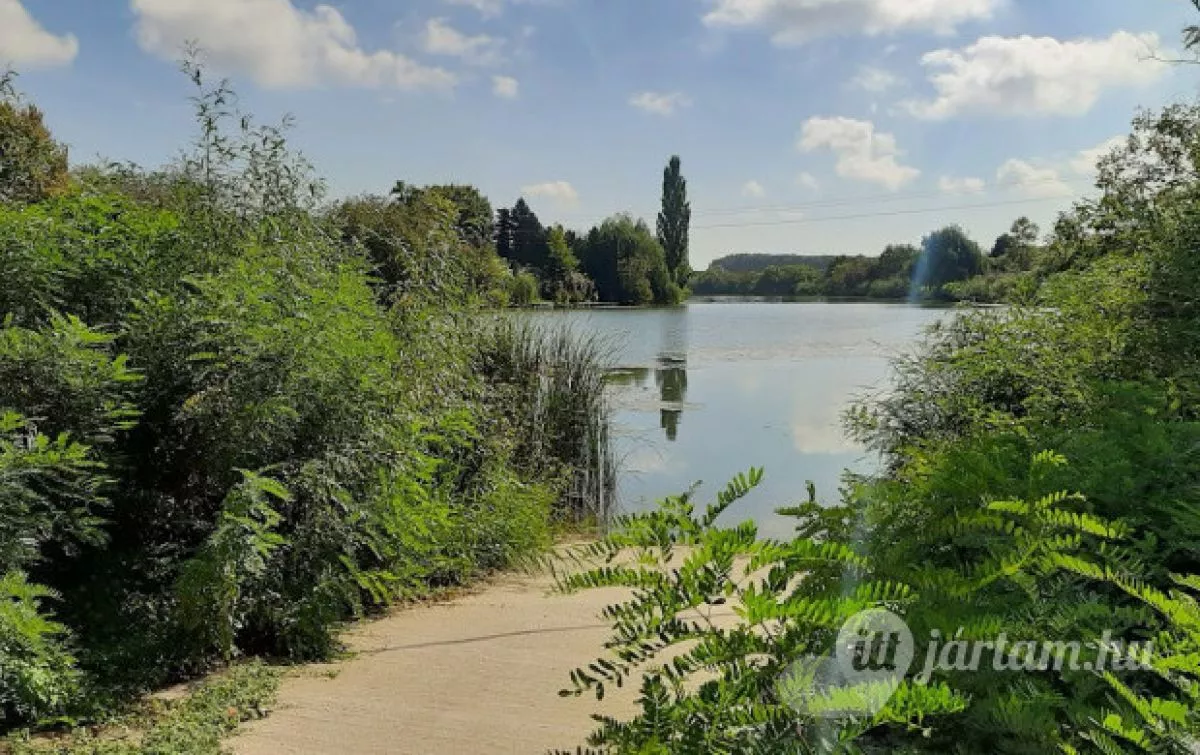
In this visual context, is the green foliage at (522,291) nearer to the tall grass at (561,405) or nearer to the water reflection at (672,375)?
the tall grass at (561,405)

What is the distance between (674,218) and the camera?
5812 cm

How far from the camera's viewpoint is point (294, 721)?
3.29 meters

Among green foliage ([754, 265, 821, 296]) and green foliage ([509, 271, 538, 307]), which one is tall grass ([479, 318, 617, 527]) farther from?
green foliage ([754, 265, 821, 296])

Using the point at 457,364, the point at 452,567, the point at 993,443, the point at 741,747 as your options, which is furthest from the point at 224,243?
the point at 741,747

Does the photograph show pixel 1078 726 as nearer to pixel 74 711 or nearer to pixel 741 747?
pixel 741 747

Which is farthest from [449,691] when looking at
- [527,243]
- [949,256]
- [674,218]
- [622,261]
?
[674,218]

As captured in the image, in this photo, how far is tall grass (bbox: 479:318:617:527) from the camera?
7684 millimetres

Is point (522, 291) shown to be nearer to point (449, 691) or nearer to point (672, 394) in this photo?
Answer: point (449, 691)

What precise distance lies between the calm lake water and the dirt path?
114 centimetres

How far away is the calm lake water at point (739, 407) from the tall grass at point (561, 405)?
1.10 feet

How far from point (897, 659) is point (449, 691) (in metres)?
2.65

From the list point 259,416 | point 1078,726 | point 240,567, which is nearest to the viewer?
point 1078,726

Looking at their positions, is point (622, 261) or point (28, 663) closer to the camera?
point (28, 663)

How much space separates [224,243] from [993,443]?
12.9 ft
